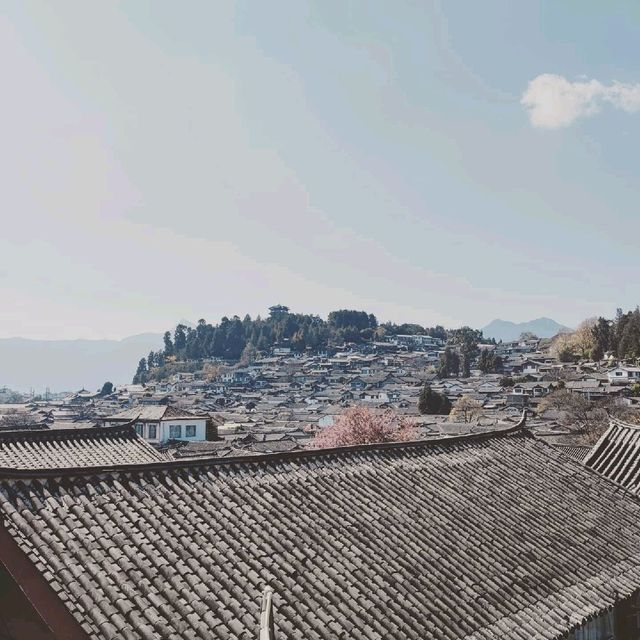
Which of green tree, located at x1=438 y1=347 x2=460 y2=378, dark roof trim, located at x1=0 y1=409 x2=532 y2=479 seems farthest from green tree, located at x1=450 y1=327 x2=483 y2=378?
dark roof trim, located at x1=0 y1=409 x2=532 y2=479

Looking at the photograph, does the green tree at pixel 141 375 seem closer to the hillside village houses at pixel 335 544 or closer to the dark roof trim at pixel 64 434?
the dark roof trim at pixel 64 434

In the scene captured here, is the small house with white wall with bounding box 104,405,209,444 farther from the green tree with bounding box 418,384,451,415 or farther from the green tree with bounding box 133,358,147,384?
the green tree with bounding box 133,358,147,384

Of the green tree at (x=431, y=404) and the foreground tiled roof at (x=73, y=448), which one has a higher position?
the foreground tiled roof at (x=73, y=448)

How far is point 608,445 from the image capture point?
54.2 ft

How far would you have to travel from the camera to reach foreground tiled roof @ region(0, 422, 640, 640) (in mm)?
6926

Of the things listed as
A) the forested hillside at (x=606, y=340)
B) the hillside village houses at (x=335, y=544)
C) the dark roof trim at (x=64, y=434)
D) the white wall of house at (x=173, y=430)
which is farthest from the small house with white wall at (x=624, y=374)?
the dark roof trim at (x=64, y=434)

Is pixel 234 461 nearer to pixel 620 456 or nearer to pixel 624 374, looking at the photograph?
pixel 620 456

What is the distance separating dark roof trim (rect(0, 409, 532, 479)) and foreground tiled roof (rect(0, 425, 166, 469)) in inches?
328

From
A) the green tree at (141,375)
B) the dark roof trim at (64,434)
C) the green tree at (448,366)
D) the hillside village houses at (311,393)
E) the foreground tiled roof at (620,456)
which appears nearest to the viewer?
the foreground tiled roof at (620,456)

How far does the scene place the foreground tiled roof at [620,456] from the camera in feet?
49.3

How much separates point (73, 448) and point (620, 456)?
1607 centimetres

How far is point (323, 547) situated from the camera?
8867 mm

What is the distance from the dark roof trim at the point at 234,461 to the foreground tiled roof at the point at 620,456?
2.72 meters

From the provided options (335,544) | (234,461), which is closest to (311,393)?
(234,461)
